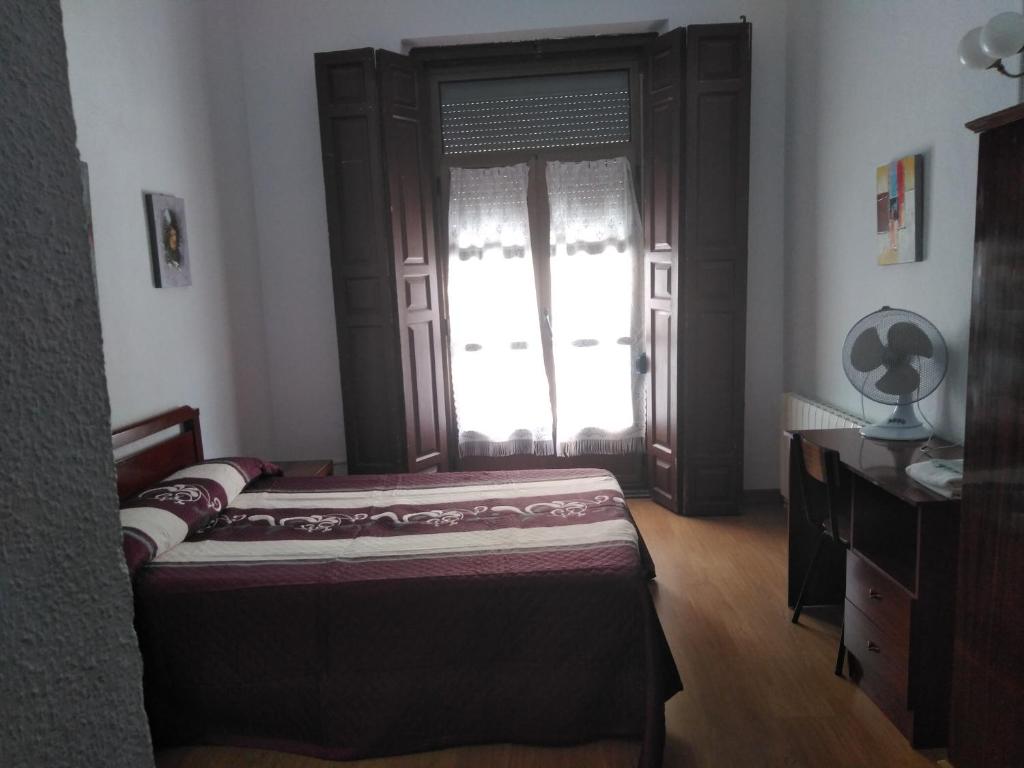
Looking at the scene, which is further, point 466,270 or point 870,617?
point 466,270

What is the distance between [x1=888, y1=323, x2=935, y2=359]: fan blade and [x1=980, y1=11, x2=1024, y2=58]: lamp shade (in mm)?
920

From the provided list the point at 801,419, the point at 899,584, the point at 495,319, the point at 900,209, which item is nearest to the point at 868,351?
the point at 900,209

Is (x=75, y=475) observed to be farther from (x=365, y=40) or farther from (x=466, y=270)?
(x=365, y=40)

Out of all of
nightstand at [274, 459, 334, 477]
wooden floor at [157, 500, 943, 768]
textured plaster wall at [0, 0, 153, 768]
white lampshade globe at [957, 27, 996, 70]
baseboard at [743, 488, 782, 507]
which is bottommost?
wooden floor at [157, 500, 943, 768]

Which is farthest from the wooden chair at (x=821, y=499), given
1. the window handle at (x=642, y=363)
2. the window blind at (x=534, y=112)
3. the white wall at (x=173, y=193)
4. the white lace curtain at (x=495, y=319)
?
the white wall at (x=173, y=193)

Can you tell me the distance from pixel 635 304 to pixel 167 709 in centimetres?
312

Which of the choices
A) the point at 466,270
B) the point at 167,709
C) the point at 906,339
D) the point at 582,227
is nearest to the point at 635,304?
the point at 582,227

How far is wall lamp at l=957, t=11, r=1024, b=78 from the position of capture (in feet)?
6.40

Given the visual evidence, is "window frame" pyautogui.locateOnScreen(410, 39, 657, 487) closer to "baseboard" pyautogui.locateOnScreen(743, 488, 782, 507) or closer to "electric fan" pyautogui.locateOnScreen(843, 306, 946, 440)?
"baseboard" pyautogui.locateOnScreen(743, 488, 782, 507)

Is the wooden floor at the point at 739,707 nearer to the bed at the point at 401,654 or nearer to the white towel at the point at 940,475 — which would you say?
the bed at the point at 401,654

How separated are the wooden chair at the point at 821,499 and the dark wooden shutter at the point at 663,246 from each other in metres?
1.29

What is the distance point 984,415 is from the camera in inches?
66.0

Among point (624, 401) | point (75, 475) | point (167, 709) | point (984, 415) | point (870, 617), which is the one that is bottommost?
point (167, 709)

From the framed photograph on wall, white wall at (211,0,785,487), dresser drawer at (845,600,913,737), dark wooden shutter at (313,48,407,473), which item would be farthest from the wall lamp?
the framed photograph on wall
